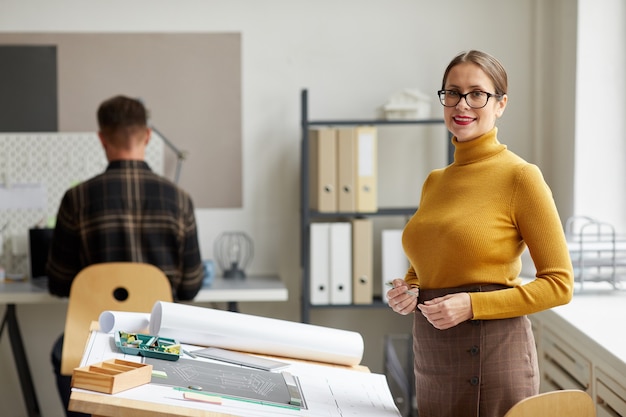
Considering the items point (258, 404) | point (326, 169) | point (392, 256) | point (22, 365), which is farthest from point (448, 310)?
point (22, 365)

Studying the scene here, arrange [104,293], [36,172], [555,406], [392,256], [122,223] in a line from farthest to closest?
[36,172] → [392,256] → [122,223] → [104,293] → [555,406]

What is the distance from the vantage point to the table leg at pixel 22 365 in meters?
3.73

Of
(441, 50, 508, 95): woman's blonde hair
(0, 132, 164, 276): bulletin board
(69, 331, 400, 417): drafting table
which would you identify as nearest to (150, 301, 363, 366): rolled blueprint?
(69, 331, 400, 417): drafting table

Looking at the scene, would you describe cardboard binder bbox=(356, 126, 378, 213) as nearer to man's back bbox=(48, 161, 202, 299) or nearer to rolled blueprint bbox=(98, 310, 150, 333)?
man's back bbox=(48, 161, 202, 299)

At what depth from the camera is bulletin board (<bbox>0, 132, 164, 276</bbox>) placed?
12.8 feet

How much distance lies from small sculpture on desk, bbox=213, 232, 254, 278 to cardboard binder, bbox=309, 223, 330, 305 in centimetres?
39

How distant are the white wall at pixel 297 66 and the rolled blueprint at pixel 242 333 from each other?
2.00 meters

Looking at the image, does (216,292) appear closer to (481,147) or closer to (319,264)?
(319,264)

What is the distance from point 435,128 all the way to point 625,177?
879mm

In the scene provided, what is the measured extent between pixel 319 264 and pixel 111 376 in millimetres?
2239

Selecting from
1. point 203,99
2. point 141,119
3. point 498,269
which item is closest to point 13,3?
point 203,99

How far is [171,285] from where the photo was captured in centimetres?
287

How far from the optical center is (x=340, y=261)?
12.2 feet

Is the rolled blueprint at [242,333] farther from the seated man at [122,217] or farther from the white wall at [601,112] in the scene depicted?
the white wall at [601,112]
